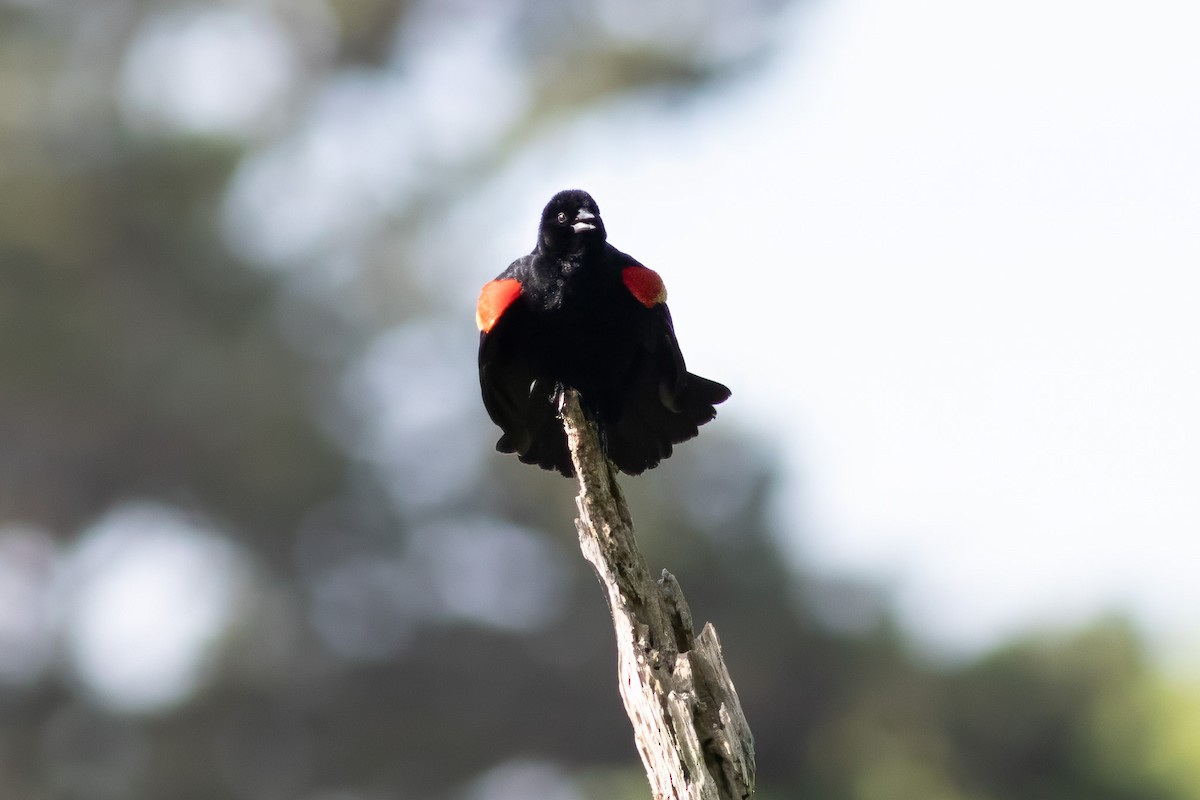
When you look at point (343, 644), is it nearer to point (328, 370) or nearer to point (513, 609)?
point (513, 609)

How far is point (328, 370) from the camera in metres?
18.5

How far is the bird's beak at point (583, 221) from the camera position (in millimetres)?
5508

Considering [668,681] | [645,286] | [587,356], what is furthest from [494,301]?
[668,681]

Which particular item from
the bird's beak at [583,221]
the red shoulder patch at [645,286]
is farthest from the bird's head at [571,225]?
the red shoulder patch at [645,286]

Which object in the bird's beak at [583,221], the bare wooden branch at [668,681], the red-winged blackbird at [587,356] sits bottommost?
the bare wooden branch at [668,681]

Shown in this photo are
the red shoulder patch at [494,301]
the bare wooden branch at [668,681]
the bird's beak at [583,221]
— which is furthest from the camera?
the bird's beak at [583,221]

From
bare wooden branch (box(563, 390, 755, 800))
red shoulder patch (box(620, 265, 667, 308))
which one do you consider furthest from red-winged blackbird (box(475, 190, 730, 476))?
bare wooden branch (box(563, 390, 755, 800))

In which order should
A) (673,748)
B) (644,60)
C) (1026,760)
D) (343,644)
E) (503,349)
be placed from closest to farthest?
(673,748)
(503,349)
(1026,760)
(644,60)
(343,644)

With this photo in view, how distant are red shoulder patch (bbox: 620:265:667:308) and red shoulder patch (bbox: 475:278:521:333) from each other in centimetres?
44

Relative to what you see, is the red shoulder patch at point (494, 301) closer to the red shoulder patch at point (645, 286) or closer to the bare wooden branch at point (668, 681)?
the red shoulder patch at point (645, 286)

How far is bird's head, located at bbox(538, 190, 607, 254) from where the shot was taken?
218 inches

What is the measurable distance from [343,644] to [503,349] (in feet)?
44.7

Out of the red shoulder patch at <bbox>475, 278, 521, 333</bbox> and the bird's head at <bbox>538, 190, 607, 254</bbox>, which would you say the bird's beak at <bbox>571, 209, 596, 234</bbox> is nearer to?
the bird's head at <bbox>538, 190, 607, 254</bbox>

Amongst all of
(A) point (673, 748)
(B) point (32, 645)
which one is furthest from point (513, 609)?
(A) point (673, 748)
